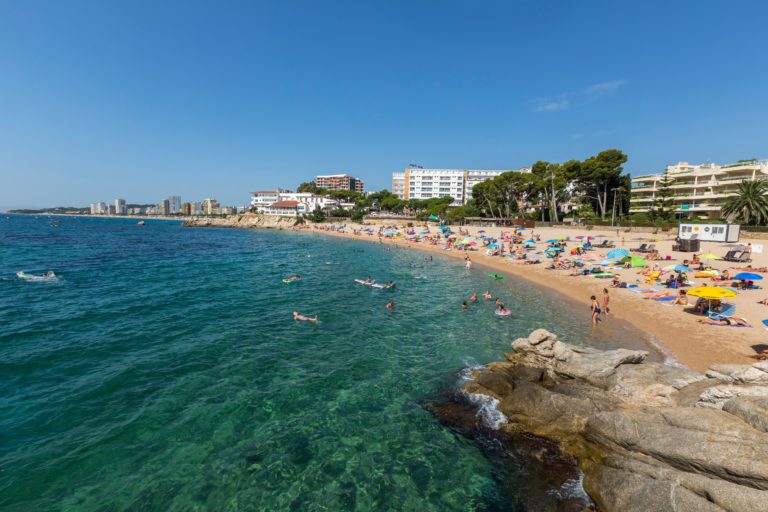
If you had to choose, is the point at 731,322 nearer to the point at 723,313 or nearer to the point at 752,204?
the point at 723,313

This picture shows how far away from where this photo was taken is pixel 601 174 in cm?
6147

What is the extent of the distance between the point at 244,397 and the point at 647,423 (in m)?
11.1

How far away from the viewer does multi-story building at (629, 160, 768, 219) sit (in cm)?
6225

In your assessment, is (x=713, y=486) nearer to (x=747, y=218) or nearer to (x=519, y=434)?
(x=519, y=434)

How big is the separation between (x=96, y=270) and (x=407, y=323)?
31.6 m

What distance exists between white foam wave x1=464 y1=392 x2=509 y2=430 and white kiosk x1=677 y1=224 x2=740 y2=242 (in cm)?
4286

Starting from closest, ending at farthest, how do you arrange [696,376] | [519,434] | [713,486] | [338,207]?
[713,486] → [519,434] → [696,376] → [338,207]

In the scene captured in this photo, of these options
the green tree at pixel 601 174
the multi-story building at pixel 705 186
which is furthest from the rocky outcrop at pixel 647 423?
the multi-story building at pixel 705 186

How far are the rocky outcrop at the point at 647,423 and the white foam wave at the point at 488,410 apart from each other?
146 mm

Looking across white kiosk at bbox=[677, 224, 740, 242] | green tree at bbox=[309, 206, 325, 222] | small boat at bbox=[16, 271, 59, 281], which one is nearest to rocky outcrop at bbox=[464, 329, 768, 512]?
Answer: small boat at bbox=[16, 271, 59, 281]

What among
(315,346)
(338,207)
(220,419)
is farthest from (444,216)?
(220,419)

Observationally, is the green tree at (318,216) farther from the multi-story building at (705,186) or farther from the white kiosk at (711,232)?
the white kiosk at (711,232)

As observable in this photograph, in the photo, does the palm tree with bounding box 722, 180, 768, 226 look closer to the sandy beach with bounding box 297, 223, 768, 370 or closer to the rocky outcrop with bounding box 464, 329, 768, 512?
the sandy beach with bounding box 297, 223, 768, 370

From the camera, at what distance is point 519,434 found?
365 inches
